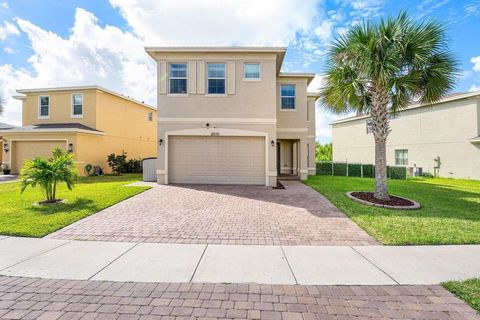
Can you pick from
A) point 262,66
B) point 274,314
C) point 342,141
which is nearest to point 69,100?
point 262,66

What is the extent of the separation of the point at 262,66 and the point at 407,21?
254 inches

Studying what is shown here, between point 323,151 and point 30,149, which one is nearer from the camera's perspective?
point 30,149

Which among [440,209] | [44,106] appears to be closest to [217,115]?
[440,209]

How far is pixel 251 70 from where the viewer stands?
42.5ft

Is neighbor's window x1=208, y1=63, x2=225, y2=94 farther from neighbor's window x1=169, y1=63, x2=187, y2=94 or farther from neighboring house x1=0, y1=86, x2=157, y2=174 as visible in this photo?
neighboring house x1=0, y1=86, x2=157, y2=174

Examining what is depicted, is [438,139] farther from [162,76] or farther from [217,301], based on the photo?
[217,301]

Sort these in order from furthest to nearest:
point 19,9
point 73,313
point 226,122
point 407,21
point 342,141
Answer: point 342,141
point 226,122
point 19,9
point 407,21
point 73,313

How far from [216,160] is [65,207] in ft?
23.0

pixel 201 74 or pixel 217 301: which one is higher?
pixel 201 74

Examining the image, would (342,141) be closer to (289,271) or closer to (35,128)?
(289,271)

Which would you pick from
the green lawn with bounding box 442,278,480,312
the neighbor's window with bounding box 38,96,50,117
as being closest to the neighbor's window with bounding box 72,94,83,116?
the neighbor's window with bounding box 38,96,50,117

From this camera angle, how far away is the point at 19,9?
10414 millimetres

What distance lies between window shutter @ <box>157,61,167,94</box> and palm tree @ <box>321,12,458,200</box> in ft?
26.9

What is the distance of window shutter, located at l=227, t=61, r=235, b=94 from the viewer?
42.0 ft
